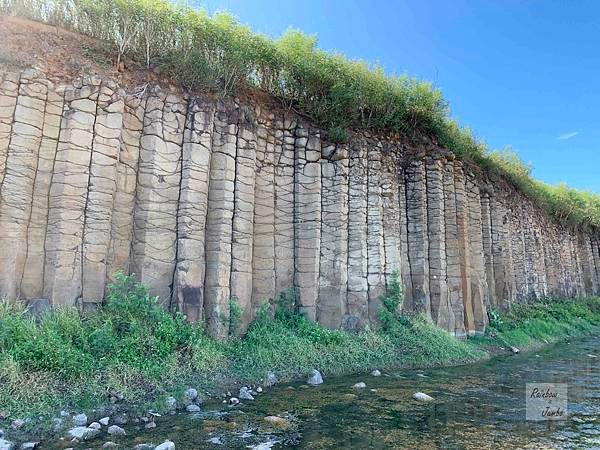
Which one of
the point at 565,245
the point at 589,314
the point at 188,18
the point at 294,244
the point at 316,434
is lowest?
the point at 316,434

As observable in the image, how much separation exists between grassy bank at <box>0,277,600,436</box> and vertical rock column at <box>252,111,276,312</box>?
0.49 metres

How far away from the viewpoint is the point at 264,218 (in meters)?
9.31

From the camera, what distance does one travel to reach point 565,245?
71.5 ft

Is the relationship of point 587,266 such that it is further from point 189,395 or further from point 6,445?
point 6,445

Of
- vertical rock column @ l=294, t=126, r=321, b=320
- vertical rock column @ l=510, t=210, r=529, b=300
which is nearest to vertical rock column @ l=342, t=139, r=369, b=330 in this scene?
vertical rock column @ l=294, t=126, r=321, b=320

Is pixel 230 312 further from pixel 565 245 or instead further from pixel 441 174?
pixel 565 245

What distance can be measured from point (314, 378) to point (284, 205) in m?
3.77

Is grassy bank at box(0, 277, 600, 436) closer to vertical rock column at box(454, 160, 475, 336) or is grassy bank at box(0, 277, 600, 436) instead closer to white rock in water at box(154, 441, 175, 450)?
white rock in water at box(154, 441, 175, 450)

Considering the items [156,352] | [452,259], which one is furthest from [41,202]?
[452,259]

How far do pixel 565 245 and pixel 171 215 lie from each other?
20366mm

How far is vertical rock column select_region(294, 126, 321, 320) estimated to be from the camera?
932 cm

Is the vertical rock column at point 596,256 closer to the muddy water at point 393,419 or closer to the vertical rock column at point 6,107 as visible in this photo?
the muddy water at point 393,419

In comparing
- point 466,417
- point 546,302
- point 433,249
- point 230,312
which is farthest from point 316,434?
point 546,302

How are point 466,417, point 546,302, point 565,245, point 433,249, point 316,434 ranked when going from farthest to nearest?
point 565,245
point 546,302
point 433,249
point 466,417
point 316,434
